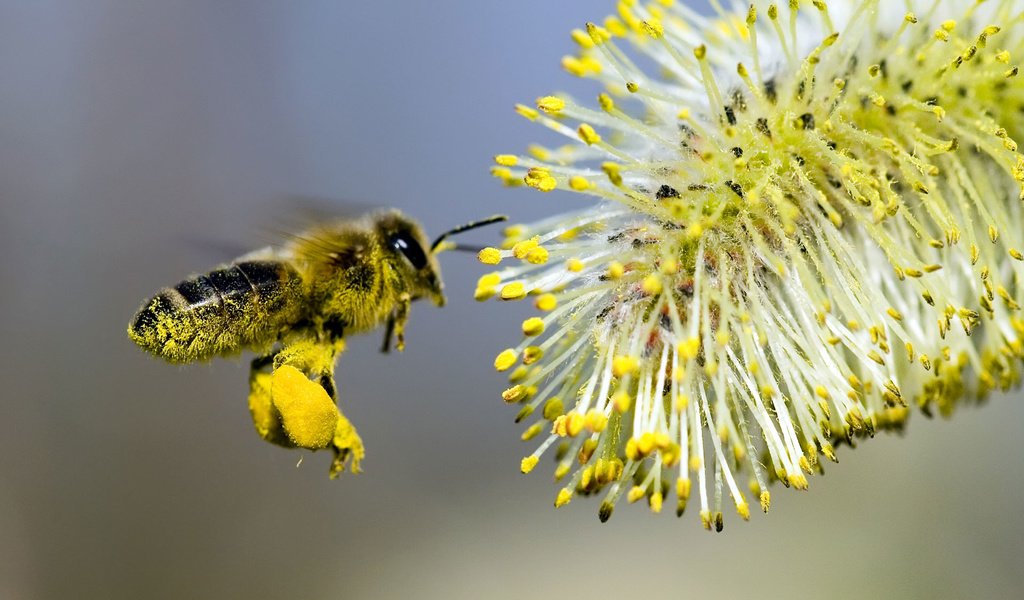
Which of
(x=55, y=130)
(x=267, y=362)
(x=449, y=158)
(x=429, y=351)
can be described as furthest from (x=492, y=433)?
(x=267, y=362)

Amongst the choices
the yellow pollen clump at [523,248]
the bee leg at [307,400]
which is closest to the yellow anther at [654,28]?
the yellow pollen clump at [523,248]

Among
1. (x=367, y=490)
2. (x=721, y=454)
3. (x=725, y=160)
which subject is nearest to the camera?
(x=721, y=454)

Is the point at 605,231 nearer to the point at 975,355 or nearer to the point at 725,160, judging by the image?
the point at 725,160

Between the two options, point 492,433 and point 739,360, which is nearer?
point 739,360

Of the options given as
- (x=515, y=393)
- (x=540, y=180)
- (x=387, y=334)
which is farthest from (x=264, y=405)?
(x=540, y=180)

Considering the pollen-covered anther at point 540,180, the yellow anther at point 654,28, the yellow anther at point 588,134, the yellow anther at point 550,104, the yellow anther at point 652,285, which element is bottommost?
the yellow anther at point 652,285

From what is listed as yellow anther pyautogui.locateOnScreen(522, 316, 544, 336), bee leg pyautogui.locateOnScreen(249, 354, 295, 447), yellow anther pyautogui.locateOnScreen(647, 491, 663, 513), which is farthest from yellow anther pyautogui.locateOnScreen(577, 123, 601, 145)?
bee leg pyautogui.locateOnScreen(249, 354, 295, 447)

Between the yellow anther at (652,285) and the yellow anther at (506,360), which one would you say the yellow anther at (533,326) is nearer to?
the yellow anther at (506,360)
